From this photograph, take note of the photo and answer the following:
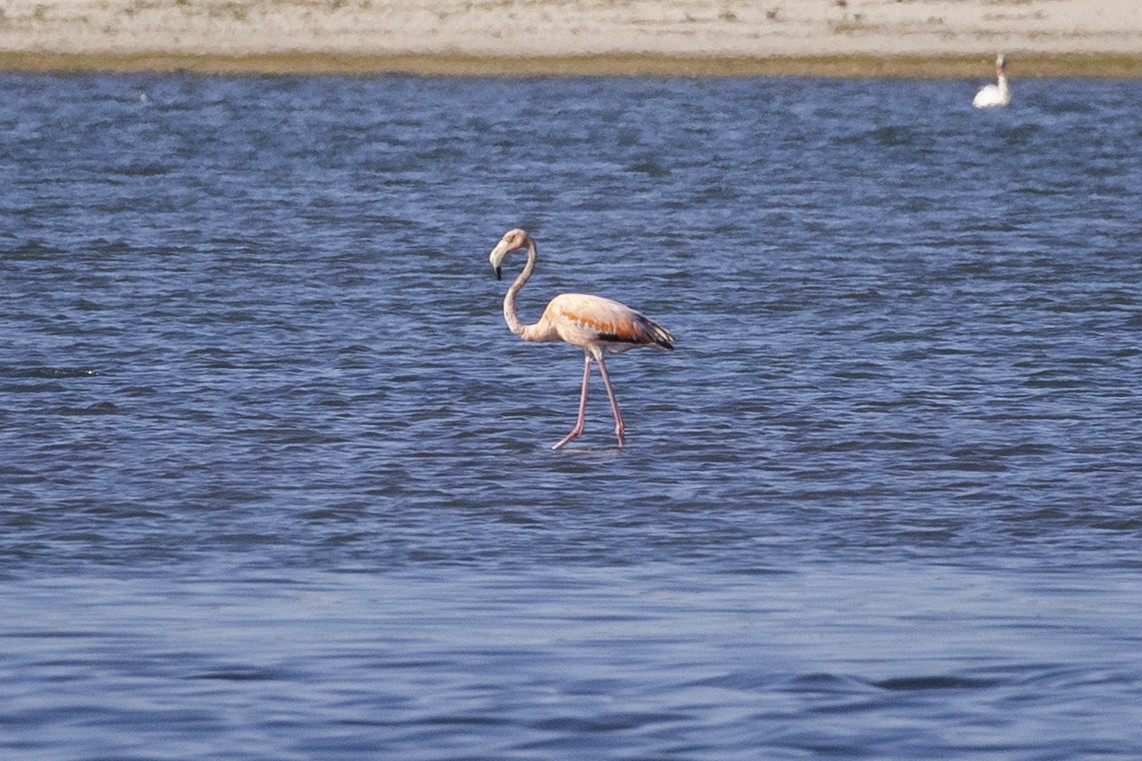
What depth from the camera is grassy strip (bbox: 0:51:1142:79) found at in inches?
2315

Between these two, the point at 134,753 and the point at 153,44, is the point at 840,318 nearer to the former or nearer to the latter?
the point at 134,753

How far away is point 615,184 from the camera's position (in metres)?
31.0

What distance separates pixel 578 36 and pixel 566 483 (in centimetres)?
5074

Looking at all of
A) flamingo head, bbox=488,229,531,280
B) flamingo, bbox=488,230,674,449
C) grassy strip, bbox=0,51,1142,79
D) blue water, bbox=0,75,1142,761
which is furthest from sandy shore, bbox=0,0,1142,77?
flamingo, bbox=488,230,674,449

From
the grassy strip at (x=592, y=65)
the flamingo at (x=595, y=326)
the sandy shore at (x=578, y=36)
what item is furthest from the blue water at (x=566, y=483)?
the sandy shore at (x=578, y=36)

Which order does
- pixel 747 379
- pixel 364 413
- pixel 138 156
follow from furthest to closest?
pixel 138 156
pixel 747 379
pixel 364 413

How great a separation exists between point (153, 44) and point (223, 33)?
198cm

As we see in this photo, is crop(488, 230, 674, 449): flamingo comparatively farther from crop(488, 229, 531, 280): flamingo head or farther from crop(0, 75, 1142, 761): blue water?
crop(0, 75, 1142, 761): blue water

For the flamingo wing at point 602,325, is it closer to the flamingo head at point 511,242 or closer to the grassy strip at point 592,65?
the flamingo head at point 511,242

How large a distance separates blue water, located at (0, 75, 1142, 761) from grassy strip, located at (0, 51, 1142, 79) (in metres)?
31.0

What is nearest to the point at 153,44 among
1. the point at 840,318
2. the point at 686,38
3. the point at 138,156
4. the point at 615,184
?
the point at 686,38

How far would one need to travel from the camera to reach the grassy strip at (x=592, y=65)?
58812 mm

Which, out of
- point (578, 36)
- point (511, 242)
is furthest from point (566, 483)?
point (578, 36)

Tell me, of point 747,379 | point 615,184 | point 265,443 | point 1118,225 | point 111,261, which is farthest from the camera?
point 615,184
